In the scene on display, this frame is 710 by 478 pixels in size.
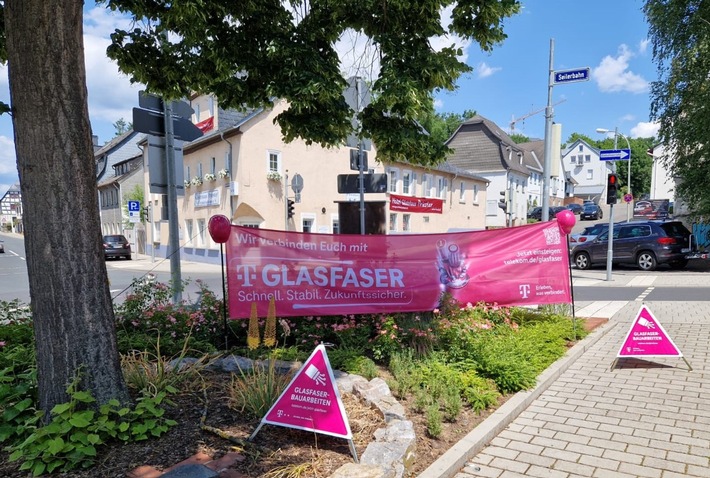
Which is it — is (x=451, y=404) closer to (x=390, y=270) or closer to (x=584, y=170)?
(x=390, y=270)

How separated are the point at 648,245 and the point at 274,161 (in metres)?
17.2

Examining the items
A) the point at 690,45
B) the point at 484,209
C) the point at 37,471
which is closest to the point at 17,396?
the point at 37,471

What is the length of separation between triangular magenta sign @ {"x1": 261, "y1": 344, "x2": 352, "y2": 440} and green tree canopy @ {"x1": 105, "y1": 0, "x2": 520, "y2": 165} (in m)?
2.90

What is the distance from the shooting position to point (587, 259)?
808 inches

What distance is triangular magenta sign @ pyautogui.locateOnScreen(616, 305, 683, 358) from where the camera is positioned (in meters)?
6.15

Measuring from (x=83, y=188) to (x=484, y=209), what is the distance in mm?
41887

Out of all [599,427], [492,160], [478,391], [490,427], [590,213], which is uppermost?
[492,160]

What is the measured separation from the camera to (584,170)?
87.2m

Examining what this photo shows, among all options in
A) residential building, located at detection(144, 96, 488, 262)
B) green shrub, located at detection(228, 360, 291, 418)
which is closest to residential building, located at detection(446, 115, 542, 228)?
residential building, located at detection(144, 96, 488, 262)

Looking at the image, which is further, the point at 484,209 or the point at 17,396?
the point at 484,209

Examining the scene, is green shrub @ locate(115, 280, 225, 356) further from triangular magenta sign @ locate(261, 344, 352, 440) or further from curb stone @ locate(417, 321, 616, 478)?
curb stone @ locate(417, 321, 616, 478)

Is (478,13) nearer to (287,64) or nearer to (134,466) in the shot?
(287,64)

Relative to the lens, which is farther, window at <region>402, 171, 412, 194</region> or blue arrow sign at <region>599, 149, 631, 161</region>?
window at <region>402, 171, 412, 194</region>

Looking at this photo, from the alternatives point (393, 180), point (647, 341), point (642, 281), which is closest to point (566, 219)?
point (647, 341)
